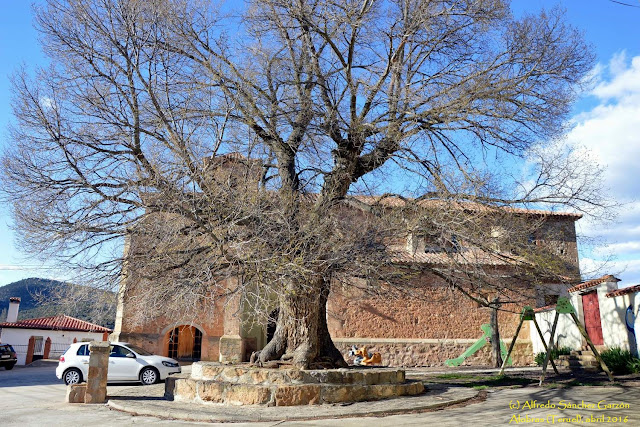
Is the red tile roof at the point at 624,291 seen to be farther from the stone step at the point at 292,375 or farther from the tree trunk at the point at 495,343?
the stone step at the point at 292,375

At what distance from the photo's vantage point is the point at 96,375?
10.6 metres

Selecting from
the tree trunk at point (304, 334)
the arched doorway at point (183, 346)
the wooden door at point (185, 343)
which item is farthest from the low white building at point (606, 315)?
the wooden door at point (185, 343)

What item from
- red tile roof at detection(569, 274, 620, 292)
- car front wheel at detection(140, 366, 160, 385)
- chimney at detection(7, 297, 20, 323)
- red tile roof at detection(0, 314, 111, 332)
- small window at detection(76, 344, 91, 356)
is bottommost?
car front wheel at detection(140, 366, 160, 385)

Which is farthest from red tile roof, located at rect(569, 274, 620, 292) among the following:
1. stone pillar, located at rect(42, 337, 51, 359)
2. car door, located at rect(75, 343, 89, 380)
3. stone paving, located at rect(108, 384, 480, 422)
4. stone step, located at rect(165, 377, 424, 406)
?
stone pillar, located at rect(42, 337, 51, 359)

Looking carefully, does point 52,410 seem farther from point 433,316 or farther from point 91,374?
point 433,316

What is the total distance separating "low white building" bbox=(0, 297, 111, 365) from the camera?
31.8 m

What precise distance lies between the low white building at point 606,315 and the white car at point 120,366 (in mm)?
12846

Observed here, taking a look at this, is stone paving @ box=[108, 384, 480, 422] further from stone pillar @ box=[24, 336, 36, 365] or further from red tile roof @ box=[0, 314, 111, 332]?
red tile roof @ box=[0, 314, 111, 332]

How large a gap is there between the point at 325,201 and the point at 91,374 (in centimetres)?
609

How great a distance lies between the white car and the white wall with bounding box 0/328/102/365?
63.0ft

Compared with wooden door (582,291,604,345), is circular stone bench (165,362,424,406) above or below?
below

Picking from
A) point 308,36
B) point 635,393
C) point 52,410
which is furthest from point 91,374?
point 635,393

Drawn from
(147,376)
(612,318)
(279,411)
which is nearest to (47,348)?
(147,376)

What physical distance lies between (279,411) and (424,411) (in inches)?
93.2
